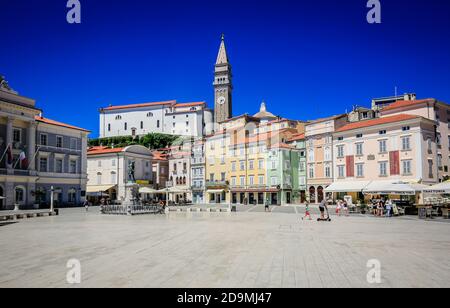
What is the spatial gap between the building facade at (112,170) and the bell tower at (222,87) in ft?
180

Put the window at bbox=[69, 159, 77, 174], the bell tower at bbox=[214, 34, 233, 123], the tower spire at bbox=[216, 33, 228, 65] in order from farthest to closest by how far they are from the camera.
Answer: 1. the tower spire at bbox=[216, 33, 228, 65]
2. the bell tower at bbox=[214, 34, 233, 123]
3. the window at bbox=[69, 159, 77, 174]

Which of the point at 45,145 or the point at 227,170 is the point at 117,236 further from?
the point at 227,170

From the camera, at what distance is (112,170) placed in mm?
70250

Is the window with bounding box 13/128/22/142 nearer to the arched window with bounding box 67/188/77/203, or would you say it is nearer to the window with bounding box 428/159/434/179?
the arched window with bounding box 67/188/77/203

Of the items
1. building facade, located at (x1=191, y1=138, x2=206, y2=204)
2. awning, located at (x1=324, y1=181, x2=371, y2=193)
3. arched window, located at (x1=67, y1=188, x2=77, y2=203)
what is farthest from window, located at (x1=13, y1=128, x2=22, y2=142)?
awning, located at (x1=324, y1=181, x2=371, y2=193)

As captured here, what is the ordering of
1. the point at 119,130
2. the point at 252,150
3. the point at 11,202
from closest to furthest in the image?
the point at 11,202 < the point at 252,150 < the point at 119,130

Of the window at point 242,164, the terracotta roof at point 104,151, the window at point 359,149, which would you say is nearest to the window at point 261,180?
the window at point 242,164

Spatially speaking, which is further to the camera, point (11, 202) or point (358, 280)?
point (11, 202)

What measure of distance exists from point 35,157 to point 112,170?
19511mm

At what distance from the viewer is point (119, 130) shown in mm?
127438

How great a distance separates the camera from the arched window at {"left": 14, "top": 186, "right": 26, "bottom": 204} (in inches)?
1836

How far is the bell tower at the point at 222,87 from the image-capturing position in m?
126
